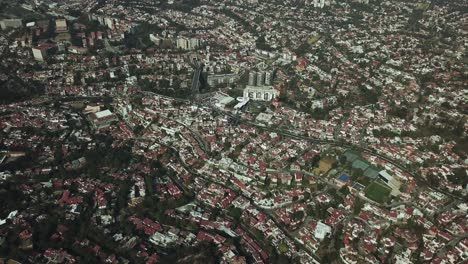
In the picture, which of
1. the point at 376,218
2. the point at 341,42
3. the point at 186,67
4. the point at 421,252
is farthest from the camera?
the point at 341,42

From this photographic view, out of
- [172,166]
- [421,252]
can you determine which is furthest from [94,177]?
[421,252]

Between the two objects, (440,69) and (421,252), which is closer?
(421,252)

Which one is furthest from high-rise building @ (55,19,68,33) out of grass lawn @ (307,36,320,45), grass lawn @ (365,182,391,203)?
grass lawn @ (365,182,391,203)

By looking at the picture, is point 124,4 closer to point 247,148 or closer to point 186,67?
point 186,67

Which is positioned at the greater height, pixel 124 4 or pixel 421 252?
pixel 124 4

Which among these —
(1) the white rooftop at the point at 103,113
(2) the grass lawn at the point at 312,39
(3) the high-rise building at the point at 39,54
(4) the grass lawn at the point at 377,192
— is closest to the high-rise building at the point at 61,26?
(3) the high-rise building at the point at 39,54

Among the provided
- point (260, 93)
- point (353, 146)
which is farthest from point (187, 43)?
point (353, 146)

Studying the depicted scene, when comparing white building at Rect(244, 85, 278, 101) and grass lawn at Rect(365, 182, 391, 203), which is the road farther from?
white building at Rect(244, 85, 278, 101)
